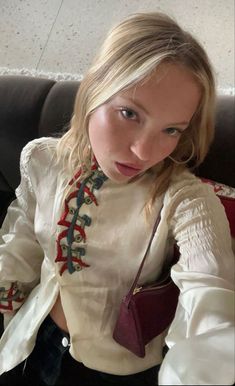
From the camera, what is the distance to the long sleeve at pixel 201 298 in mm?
511

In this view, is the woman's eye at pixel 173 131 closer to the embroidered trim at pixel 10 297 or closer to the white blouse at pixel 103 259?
the white blouse at pixel 103 259

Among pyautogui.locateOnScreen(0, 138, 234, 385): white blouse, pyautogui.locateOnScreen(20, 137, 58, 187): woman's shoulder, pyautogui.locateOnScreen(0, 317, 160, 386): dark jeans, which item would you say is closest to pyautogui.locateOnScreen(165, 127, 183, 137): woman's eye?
pyautogui.locateOnScreen(0, 138, 234, 385): white blouse

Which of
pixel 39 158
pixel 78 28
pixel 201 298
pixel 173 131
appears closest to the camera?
pixel 201 298

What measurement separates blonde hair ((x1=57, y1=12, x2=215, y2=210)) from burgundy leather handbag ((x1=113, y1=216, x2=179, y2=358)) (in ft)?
0.55

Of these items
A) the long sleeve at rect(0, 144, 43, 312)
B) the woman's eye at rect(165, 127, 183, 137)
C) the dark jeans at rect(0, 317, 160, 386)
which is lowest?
the dark jeans at rect(0, 317, 160, 386)

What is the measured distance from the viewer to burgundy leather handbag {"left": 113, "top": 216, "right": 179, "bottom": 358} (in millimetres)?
782

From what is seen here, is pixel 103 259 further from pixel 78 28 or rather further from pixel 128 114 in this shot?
pixel 78 28

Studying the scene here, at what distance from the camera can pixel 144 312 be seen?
0.79 m

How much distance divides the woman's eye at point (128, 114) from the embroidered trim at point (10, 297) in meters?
0.54

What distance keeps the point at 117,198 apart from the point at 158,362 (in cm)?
35

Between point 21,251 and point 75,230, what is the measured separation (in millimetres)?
208

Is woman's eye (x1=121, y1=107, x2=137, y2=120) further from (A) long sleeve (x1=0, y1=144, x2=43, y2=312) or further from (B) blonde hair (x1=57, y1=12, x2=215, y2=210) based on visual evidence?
(A) long sleeve (x1=0, y1=144, x2=43, y2=312)

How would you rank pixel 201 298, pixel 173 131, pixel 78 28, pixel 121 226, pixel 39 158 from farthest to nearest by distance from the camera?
pixel 78 28, pixel 39 158, pixel 121 226, pixel 173 131, pixel 201 298

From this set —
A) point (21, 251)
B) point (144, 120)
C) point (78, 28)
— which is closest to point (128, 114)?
point (144, 120)
